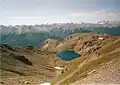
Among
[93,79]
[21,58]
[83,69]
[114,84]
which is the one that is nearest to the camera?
[114,84]

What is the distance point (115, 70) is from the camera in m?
30.8

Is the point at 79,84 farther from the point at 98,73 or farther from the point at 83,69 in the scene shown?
the point at 83,69

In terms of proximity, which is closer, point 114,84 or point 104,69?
point 114,84

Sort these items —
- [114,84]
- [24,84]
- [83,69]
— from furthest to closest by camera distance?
1. [24,84]
2. [83,69]
3. [114,84]

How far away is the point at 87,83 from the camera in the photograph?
2814 cm

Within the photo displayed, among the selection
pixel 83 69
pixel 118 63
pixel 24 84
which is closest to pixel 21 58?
pixel 24 84

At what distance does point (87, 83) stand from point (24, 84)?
36196 millimetres

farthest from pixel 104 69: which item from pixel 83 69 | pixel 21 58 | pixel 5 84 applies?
pixel 21 58

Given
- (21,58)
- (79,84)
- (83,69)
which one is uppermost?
(79,84)

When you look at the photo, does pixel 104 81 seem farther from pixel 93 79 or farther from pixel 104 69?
pixel 104 69

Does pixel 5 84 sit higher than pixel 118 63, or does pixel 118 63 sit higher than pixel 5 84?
pixel 118 63

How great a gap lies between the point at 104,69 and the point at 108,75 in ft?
7.39

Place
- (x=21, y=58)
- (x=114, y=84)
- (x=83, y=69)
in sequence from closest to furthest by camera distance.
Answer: (x=114, y=84)
(x=83, y=69)
(x=21, y=58)

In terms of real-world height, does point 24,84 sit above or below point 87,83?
below
